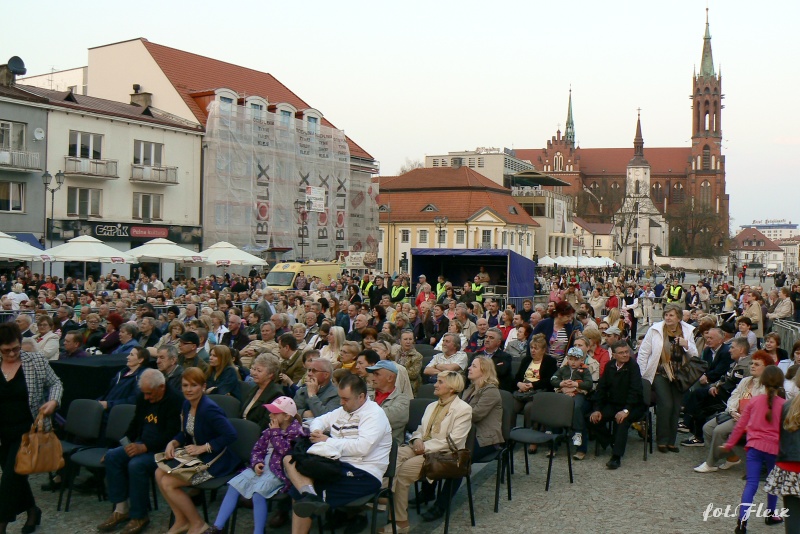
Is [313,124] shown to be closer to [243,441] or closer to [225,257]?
[225,257]

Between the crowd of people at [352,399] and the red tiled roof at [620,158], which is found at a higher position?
the red tiled roof at [620,158]

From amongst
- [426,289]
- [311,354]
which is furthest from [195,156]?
[311,354]

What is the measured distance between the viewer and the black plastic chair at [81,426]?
319 inches

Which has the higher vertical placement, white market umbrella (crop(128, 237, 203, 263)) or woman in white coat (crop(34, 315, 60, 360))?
white market umbrella (crop(128, 237, 203, 263))

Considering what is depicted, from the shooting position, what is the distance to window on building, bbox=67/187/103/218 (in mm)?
37688

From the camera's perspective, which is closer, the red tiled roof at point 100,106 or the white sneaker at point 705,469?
the white sneaker at point 705,469

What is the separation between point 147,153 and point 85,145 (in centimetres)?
369

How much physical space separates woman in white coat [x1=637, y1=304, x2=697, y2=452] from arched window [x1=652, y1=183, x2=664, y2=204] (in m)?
143

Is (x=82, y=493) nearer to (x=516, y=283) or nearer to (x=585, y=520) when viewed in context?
(x=585, y=520)

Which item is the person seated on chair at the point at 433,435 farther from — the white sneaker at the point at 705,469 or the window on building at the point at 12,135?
the window on building at the point at 12,135

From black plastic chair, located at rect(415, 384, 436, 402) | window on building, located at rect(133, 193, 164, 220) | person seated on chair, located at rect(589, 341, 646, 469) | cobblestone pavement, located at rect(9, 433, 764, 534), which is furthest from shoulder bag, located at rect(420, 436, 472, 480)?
window on building, located at rect(133, 193, 164, 220)

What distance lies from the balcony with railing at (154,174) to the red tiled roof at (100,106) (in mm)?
2480

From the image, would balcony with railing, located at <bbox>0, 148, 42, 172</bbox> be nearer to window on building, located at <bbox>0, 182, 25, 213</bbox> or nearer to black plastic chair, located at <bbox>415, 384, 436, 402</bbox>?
window on building, located at <bbox>0, 182, 25, 213</bbox>

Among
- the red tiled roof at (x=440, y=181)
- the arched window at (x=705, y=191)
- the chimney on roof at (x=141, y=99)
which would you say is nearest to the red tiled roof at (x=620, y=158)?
the arched window at (x=705, y=191)
